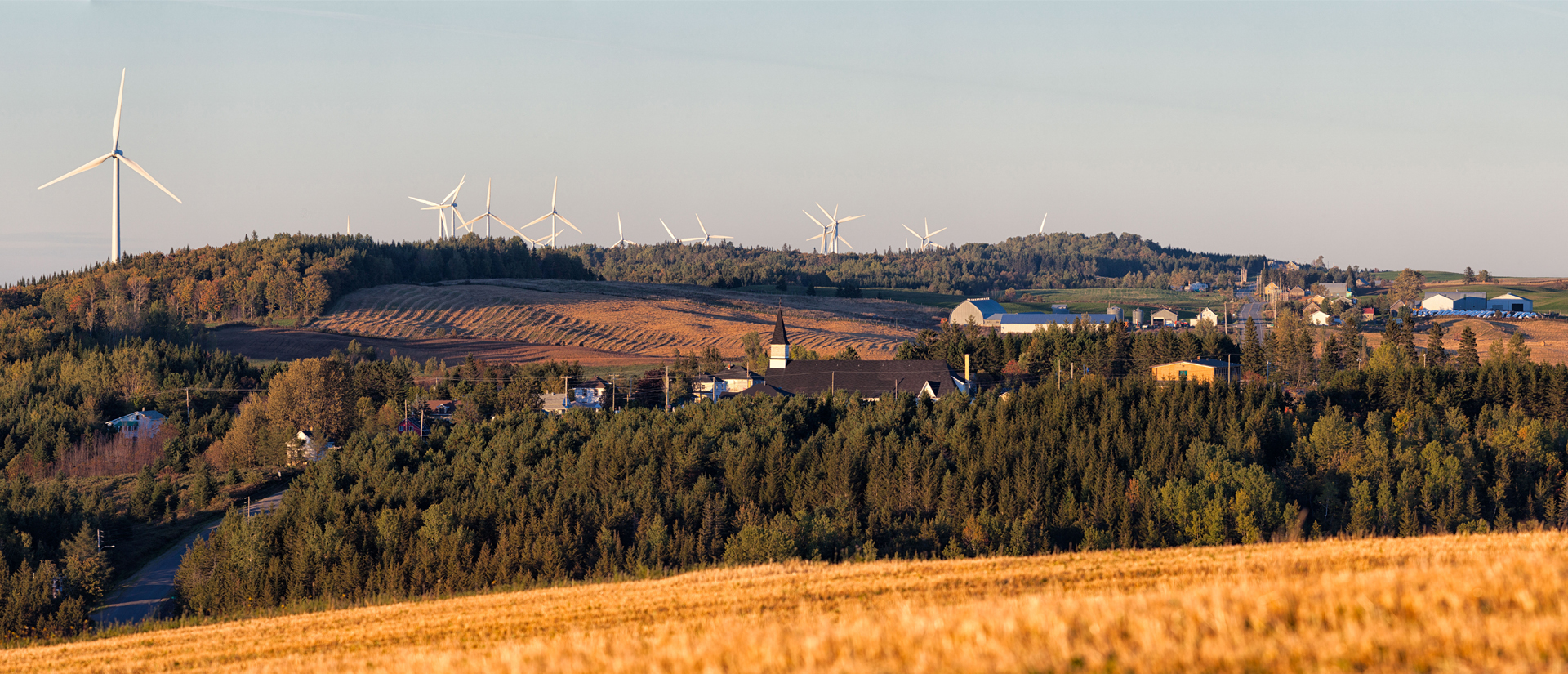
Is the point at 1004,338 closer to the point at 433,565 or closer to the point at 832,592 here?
the point at 433,565

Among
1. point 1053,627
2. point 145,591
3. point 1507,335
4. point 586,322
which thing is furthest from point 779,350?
point 1507,335

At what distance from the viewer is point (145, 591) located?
66.0m

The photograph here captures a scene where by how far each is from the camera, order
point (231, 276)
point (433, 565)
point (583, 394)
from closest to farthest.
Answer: point (433, 565), point (583, 394), point (231, 276)

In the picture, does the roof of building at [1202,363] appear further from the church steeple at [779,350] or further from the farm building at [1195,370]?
the church steeple at [779,350]

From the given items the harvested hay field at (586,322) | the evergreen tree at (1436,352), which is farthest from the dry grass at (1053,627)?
the harvested hay field at (586,322)

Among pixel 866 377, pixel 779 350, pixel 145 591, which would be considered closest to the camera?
pixel 145 591

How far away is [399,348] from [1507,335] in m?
153

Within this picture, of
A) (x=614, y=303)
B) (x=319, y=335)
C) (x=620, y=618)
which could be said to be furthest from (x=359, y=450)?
(x=614, y=303)

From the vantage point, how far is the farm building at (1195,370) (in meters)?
124

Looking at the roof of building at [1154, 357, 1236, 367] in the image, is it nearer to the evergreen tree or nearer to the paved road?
the evergreen tree

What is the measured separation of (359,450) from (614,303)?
353 feet

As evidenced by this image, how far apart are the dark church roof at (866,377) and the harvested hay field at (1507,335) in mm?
74861

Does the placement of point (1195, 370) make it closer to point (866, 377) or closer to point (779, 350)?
point (866, 377)

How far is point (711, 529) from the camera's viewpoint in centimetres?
6475
